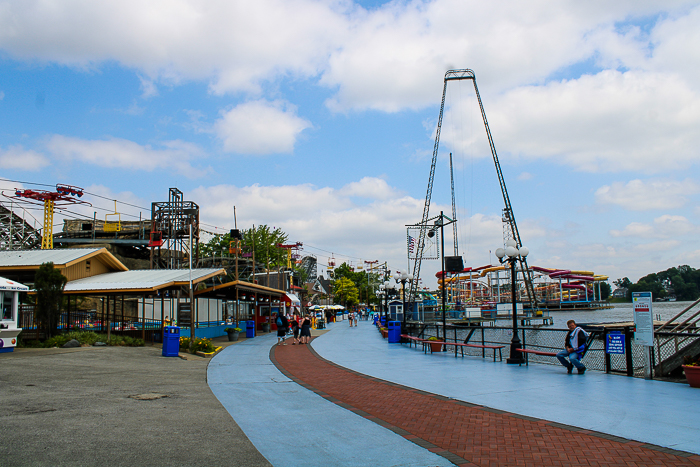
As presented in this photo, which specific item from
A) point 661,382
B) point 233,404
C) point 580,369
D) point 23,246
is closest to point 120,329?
point 233,404

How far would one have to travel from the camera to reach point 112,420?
22.5 feet

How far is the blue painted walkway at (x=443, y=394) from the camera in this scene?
591 centimetres

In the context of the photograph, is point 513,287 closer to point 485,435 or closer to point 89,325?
point 485,435

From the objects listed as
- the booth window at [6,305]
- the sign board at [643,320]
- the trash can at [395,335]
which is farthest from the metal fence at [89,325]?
the sign board at [643,320]

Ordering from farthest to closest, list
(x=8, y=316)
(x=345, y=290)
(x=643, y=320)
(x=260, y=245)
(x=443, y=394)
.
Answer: (x=345, y=290) < (x=260, y=245) < (x=8, y=316) < (x=643, y=320) < (x=443, y=394)

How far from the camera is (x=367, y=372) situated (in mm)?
12984

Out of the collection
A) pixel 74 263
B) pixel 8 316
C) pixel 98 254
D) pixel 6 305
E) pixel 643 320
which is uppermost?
pixel 98 254

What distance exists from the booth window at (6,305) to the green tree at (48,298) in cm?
175

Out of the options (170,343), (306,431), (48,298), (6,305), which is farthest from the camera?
(48,298)

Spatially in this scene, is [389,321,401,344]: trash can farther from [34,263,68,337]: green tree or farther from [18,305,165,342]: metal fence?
[34,263,68,337]: green tree

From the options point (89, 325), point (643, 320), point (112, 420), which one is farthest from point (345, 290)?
point (112, 420)

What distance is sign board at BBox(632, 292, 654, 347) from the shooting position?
34.7ft

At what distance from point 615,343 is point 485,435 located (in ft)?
22.3

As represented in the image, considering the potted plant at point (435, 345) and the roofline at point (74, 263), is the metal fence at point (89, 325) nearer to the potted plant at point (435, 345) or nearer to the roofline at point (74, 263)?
the roofline at point (74, 263)
